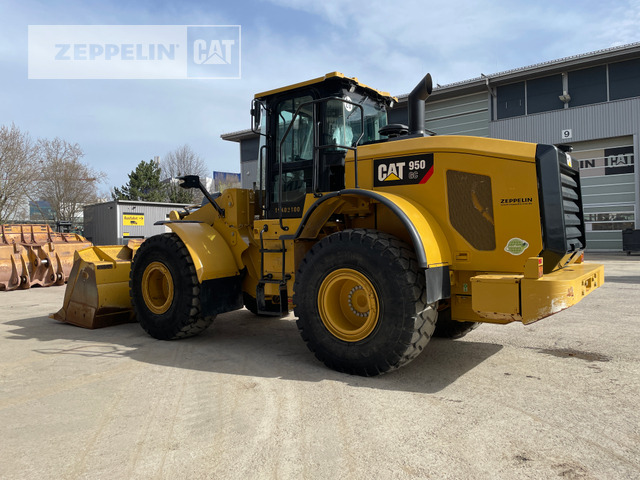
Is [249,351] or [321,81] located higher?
[321,81]

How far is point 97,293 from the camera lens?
6500mm

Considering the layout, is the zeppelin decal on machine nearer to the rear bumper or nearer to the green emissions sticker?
the green emissions sticker

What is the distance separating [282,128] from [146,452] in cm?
379

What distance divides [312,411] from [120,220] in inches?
970

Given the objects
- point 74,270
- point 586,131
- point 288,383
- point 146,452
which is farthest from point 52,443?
point 586,131

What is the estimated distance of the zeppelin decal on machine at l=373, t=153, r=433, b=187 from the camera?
4270 millimetres

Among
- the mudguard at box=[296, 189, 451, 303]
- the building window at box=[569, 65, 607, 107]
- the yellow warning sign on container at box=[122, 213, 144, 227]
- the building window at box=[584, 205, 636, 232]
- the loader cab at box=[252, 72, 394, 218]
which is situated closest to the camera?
the mudguard at box=[296, 189, 451, 303]

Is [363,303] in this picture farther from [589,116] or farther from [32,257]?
[589,116]

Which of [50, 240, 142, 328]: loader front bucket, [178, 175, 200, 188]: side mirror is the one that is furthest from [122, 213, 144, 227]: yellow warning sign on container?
[178, 175, 200, 188]: side mirror

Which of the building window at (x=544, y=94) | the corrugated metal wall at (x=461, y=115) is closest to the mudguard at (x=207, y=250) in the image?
the corrugated metal wall at (x=461, y=115)

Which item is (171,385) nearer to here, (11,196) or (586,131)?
(586,131)

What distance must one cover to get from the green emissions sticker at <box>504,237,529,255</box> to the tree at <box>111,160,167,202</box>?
37.6 m

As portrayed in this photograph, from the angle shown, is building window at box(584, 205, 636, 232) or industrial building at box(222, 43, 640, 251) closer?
industrial building at box(222, 43, 640, 251)

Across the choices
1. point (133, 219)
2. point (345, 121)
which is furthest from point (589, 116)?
point (133, 219)
